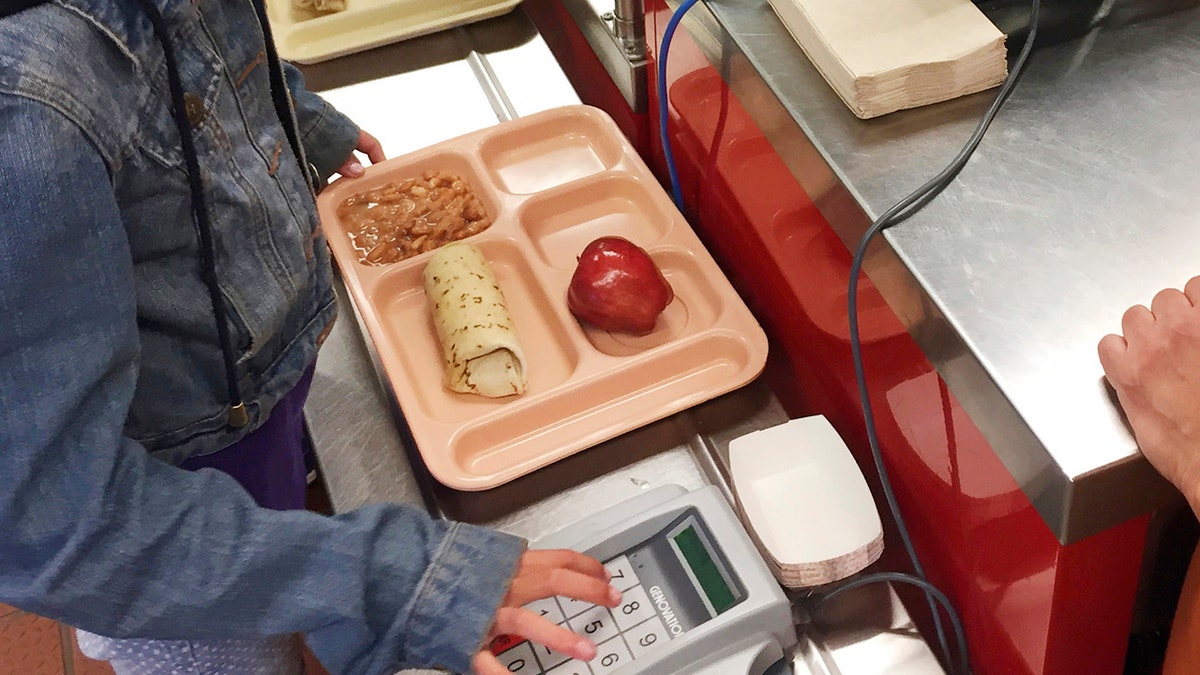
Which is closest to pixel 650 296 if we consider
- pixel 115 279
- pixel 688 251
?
pixel 688 251

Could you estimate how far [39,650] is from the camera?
4.91 ft

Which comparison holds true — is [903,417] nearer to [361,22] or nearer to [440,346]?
[440,346]

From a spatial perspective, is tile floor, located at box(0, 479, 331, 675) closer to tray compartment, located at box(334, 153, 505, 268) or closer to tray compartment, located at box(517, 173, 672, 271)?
tray compartment, located at box(334, 153, 505, 268)

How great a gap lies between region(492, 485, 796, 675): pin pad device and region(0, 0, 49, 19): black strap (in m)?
0.49

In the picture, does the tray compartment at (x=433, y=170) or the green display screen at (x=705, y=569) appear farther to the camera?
the tray compartment at (x=433, y=170)

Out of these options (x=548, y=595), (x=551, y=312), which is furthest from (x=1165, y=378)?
(x=551, y=312)

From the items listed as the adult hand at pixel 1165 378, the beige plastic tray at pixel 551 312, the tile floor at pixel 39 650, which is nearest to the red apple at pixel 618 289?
the beige plastic tray at pixel 551 312

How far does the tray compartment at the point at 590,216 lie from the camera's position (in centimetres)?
104

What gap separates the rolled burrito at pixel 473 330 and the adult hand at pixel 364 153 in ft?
0.64

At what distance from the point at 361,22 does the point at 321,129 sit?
399mm

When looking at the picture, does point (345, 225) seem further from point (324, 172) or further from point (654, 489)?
point (654, 489)

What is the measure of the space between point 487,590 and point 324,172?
1.86 feet

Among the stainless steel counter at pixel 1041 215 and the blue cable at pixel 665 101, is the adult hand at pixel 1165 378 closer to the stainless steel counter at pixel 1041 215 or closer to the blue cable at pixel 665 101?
the stainless steel counter at pixel 1041 215

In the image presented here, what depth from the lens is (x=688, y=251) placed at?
980 millimetres
